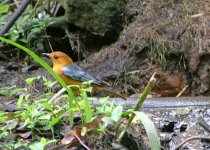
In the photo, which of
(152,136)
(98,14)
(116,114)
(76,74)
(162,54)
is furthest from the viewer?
(98,14)

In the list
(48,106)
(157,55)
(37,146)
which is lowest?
(157,55)

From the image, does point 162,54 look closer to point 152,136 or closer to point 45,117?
point 45,117

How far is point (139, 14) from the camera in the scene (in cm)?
779

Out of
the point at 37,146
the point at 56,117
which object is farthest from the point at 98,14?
the point at 37,146

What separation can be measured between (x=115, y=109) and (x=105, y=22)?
4.41 m

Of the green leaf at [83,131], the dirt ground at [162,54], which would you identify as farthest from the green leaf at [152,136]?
the dirt ground at [162,54]

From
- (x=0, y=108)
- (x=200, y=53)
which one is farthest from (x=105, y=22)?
(x=0, y=108)

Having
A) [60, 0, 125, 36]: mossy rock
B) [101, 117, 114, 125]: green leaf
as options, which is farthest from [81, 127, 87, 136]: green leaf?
[60, 0, 125, 36]: mossy rock

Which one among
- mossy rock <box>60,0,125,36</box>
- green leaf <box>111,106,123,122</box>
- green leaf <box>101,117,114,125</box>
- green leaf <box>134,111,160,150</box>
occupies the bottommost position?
mossy rock <box>60,0,125,36</box>

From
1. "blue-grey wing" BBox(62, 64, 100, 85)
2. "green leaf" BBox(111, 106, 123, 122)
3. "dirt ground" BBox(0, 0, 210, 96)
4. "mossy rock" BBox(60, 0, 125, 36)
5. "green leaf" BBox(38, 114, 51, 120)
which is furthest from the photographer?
"mossy rock" BBox(60, 0, 125, 36)

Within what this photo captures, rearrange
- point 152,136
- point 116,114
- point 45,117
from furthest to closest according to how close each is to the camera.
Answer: point 45,117 → point 116,114 → point 152,136

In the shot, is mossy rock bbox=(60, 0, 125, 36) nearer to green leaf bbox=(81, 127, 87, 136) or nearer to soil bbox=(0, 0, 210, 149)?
soil bbox=(0, 0, 210, 149)

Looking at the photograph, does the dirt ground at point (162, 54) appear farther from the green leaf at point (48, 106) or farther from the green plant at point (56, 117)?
the green leaf at point (48, 106)

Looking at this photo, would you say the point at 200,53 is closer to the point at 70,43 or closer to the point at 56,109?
the point at 70,43
